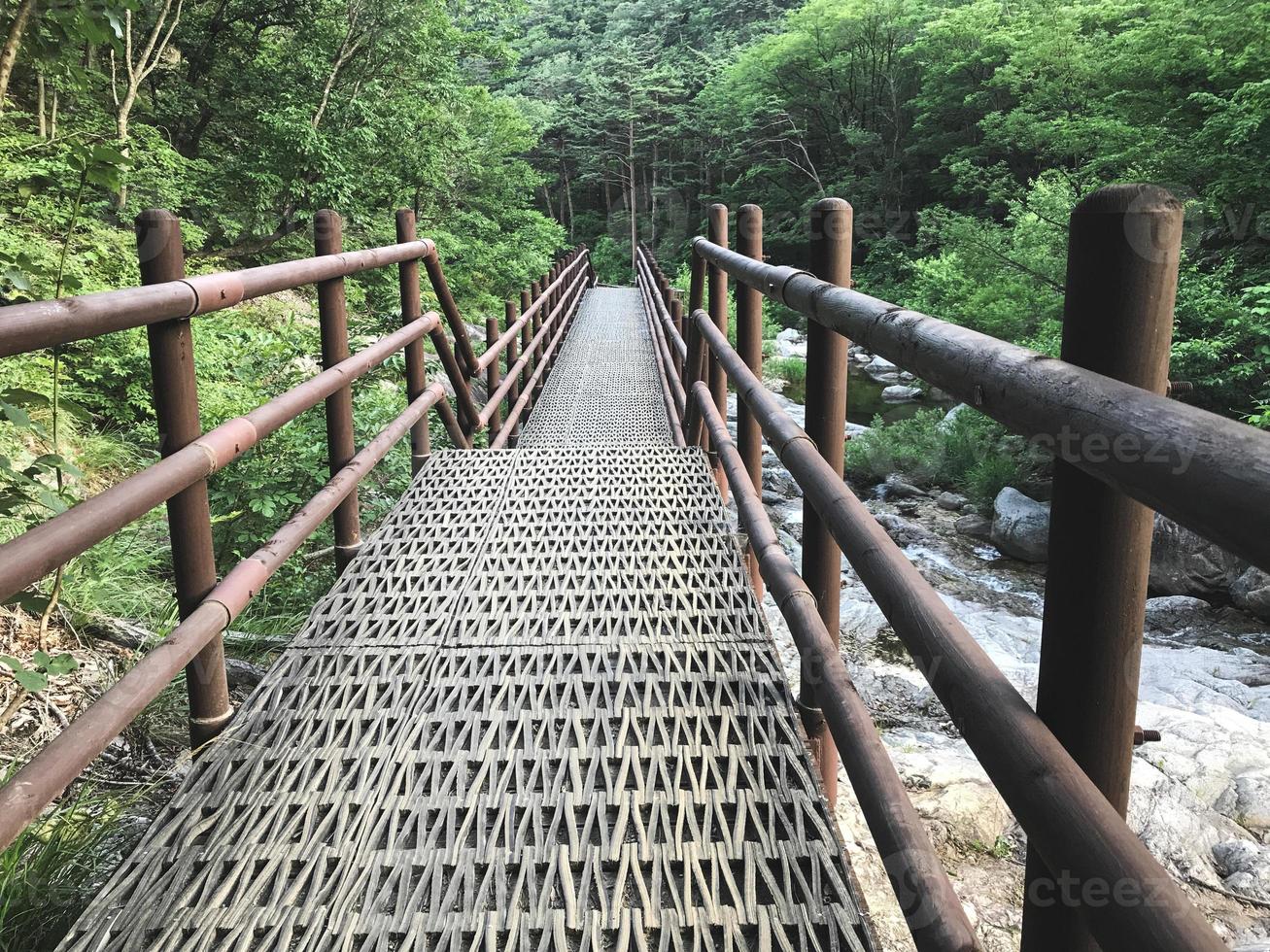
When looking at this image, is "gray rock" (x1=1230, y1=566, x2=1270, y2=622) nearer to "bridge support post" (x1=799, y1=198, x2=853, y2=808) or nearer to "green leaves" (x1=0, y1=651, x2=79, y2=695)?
"bridge support post" (x1=799, y1=198, x2=853, y2=808)

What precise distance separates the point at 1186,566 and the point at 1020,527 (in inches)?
52.2

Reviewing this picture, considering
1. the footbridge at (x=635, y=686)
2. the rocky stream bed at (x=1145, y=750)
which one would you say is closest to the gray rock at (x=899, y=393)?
the rocky stream bed at (x=1145, y=750)

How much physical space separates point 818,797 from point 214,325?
557cm

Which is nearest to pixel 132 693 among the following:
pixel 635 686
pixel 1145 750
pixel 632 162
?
pixel 635 686

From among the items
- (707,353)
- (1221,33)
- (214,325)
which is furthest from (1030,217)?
(214,325)

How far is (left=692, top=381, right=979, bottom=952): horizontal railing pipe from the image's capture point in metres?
0.86

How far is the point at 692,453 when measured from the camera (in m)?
3.43

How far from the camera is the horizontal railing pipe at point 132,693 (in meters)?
0.97

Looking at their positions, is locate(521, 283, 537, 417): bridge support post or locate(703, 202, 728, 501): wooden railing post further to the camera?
locate(521, 283, 537, 417): bridge support post

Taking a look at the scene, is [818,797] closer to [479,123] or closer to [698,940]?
[698,940]

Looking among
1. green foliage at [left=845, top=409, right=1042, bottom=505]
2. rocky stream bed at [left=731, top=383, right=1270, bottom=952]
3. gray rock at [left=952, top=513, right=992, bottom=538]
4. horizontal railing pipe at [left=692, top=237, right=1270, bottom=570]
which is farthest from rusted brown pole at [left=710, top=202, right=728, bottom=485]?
green foliage at [left=845, top=409, right=1042, bottom=505]

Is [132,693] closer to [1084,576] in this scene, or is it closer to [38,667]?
[38,667]

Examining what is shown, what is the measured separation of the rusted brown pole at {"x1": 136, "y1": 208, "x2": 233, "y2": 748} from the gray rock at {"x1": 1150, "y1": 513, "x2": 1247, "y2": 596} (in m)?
7.10

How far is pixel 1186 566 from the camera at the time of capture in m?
6.82
